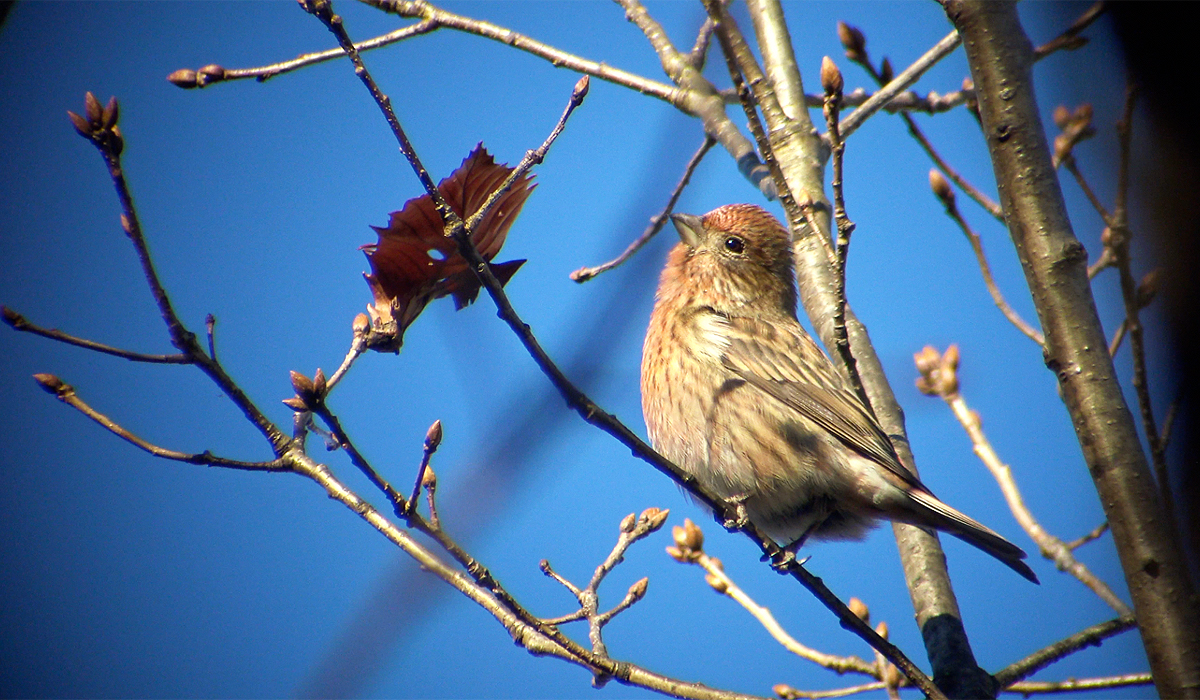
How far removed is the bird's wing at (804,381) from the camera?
14.2ft

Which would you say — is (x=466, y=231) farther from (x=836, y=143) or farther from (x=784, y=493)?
(x=784, y=493)

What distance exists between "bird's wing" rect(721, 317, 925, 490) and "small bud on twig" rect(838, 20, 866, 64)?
1.67 m

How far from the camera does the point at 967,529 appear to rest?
3.84 meters

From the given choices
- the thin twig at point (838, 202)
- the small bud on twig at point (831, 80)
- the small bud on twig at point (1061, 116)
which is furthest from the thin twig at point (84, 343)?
the small bud on twig at point (1061, 116)

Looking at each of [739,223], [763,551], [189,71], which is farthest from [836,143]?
[739,223]

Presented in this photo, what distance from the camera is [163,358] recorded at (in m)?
2.33

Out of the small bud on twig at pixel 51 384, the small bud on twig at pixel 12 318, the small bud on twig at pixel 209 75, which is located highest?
the small bud on twig at pixel 209 75

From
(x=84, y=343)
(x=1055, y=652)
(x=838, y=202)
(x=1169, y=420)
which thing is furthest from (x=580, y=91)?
(x=1055, y=652)

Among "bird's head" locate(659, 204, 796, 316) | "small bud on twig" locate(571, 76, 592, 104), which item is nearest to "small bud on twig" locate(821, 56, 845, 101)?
"small bud on twig" locate(571, 76, 592, 104)

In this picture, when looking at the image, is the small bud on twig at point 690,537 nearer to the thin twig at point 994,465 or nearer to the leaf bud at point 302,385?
the thin twig at point 994,465

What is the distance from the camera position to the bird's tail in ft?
12.4

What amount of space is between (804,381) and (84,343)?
11.5ft

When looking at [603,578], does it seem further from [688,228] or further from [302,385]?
[688,228]

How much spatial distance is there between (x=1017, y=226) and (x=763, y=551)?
168cm
